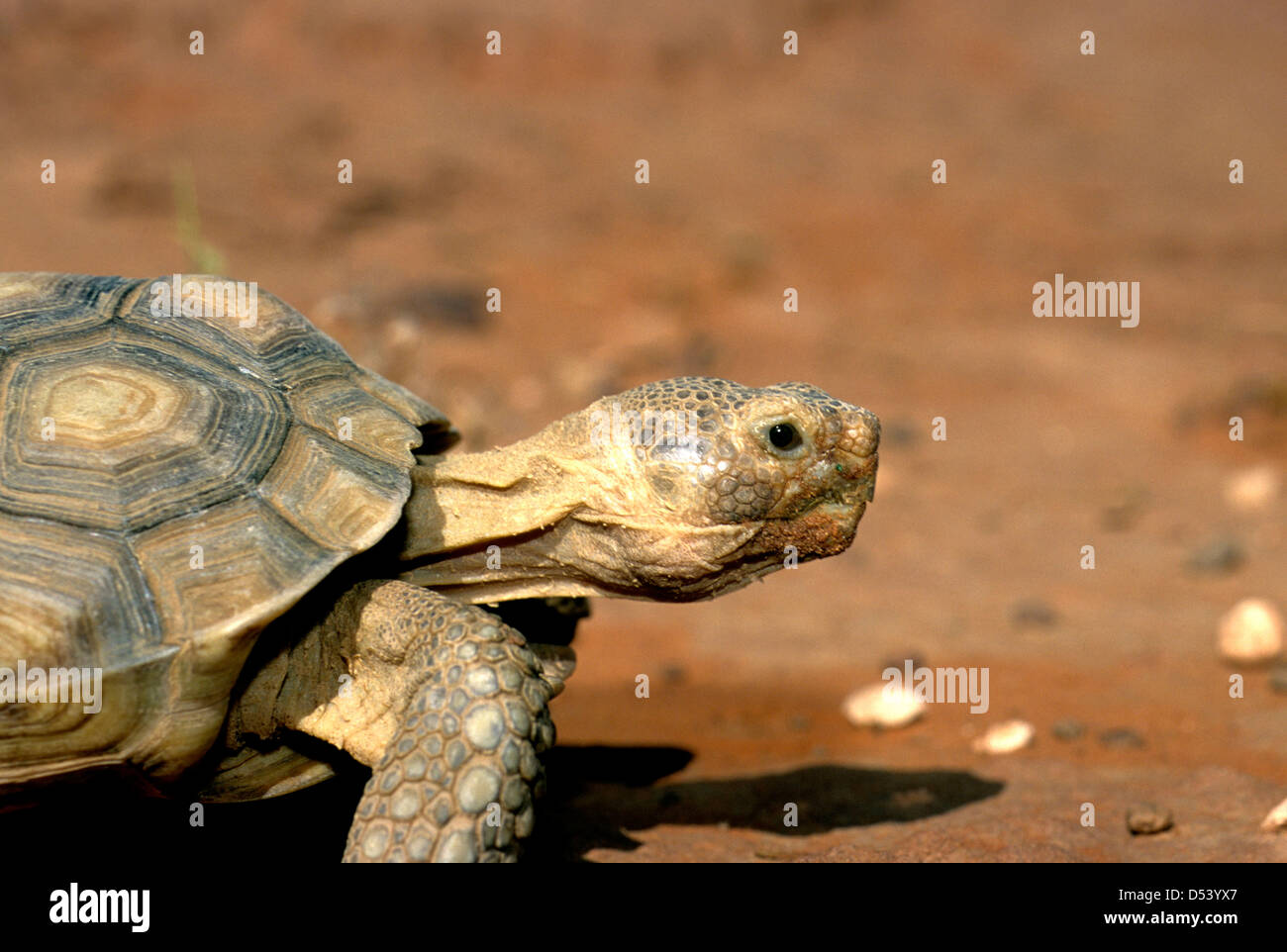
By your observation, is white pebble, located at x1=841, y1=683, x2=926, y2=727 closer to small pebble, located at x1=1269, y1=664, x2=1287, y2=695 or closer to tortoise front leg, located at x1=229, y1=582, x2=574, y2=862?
small pebble, located at x1=1269, y1=664, x2=1287, y2=695

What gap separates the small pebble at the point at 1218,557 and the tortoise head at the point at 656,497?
3.70m

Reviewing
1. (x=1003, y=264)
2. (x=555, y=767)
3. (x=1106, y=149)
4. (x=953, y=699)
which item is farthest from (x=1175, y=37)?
(x=555, y=767)

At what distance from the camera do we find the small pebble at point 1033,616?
5.70 meters

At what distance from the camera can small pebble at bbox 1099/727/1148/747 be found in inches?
171

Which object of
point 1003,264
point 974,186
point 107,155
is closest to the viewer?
point 107,155

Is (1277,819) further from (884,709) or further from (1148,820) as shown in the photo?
(884,709)

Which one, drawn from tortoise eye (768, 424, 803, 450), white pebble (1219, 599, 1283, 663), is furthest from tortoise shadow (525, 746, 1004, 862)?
white pebble (1219, 599, 1283, 663)

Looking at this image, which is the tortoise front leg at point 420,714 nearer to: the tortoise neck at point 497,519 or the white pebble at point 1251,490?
the tortoise neck at point 497,519

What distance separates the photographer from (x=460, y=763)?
8.65 ft

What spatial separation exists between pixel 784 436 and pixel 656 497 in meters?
0.36

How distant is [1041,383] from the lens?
986 cm

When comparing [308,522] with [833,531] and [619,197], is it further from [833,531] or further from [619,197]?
[619,197]

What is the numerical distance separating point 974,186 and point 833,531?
39.7ft

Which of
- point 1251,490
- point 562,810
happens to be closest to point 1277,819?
point 562,810
